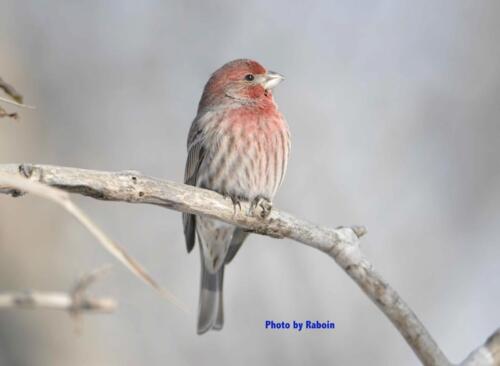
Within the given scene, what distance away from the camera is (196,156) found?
5.81 meters

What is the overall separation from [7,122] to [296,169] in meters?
3.05

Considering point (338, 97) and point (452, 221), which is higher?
point (338, 97)

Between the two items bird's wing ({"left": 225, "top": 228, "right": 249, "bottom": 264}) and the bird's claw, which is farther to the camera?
bird's wing ({"left": 225, "top": 228, "right": 249, "bottom": 264})

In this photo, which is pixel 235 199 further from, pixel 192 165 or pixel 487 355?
pixel 487 355

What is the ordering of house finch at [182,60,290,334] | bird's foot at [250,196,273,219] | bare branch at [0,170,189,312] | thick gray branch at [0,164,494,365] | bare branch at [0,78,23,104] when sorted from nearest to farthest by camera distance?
1. bare branch at [0,170,189,312]
2. bare branch at [0,78,23,104]
3. thick gray branch at [0,164,494,365]
4. bird's foot at [250,196,273,219]
5. house finch at [182,60,290,334]

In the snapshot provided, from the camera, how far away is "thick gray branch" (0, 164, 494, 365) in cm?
358

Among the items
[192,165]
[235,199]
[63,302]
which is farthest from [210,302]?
[63,302]

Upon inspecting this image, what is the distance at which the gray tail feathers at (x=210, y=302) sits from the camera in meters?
6.21

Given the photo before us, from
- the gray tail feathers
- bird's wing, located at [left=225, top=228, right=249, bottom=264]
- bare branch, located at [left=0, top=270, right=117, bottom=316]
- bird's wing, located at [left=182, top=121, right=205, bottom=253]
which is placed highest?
bare branch, located at [left=0, top=270, right=117, bottom=316]

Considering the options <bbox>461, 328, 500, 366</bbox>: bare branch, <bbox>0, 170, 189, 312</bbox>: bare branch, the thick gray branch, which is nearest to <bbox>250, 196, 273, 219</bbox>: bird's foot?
the thick gray branch

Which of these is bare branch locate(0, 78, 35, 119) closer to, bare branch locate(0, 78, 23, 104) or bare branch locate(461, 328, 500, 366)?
bare branch locate(0, 78, 23, 104)

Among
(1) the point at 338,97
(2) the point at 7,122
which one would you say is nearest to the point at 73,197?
(2) the point at 7,122

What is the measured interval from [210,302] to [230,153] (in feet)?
4.80

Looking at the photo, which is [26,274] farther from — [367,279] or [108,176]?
[367,279]
